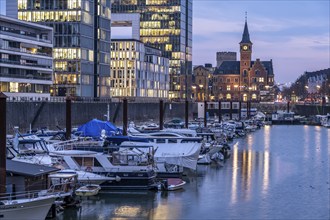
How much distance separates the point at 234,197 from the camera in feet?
156

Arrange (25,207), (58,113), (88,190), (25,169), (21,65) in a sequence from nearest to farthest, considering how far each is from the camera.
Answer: (25,207) < (25,169) < (88,190) < (58,113) < (21,65)

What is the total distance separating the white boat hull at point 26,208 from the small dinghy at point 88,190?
8628 mm

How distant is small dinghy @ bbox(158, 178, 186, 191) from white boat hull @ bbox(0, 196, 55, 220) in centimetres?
1413

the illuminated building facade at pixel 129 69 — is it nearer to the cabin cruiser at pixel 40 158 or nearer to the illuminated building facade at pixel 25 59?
the illuminated building facade at pixel 25 59

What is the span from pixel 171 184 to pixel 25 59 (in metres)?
71.1

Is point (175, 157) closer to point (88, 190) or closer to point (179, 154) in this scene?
point (179, 154)

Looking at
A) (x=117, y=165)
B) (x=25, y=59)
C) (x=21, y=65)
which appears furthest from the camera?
(x=25, y=59)

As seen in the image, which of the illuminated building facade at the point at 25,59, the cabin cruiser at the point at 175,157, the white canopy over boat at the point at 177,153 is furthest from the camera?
the illuminated building facade at the point at 25,59

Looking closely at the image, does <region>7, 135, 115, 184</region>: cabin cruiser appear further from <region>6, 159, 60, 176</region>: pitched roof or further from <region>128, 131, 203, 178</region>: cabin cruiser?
<region>128, 131, 203, 178</region>: cabin cruiser

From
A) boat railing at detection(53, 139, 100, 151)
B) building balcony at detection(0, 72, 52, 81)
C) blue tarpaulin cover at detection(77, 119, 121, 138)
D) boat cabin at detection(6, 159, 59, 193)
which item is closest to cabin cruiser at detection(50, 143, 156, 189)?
boat railing at detection(53, 139, 100, 151)

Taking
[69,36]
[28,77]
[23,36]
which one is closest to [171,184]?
[28,77]

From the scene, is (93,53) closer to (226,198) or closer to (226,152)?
(226,152)

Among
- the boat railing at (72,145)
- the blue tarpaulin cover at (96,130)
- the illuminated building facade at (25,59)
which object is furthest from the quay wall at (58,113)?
the boat railing at (72,145)

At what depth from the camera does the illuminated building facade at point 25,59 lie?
108294 millimetres
